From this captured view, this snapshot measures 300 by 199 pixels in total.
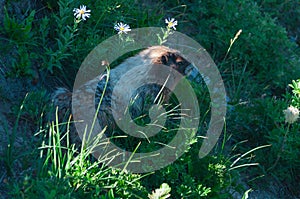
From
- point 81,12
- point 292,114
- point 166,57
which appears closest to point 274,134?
point 292,114

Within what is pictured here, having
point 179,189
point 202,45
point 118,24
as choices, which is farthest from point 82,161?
point 202,45

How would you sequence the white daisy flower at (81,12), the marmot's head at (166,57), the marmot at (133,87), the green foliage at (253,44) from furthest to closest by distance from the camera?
the green foliage at (253,44) < the marmot's head at (166,57) < the white daisy flower at (81,12) < the marmot at (133,87)

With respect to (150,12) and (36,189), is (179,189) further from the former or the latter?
(150,12)

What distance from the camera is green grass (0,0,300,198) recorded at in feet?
11.6

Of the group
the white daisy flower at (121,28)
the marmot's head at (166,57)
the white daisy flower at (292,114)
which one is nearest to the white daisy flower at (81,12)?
the white daisy flower at (121,28)

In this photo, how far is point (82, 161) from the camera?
11.4 ft

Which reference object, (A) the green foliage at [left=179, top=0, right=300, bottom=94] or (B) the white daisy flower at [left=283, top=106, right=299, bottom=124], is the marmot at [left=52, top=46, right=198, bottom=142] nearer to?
(A) the green foliage at [left=179, top=0, right=300, bottom=94]

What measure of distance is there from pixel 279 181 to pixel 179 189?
1.38 meters

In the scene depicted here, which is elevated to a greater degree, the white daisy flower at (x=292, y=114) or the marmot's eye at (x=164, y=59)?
the marmot's eye at (x=164, y=59)

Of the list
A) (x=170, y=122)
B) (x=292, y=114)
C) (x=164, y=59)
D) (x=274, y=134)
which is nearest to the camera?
(x=292, y=114)

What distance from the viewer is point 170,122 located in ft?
14.4

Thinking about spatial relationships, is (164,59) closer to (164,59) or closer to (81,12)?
(164,59)

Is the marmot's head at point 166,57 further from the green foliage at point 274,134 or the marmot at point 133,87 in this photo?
the green foliage at point 274,134

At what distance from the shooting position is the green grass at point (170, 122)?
3.53 metres
